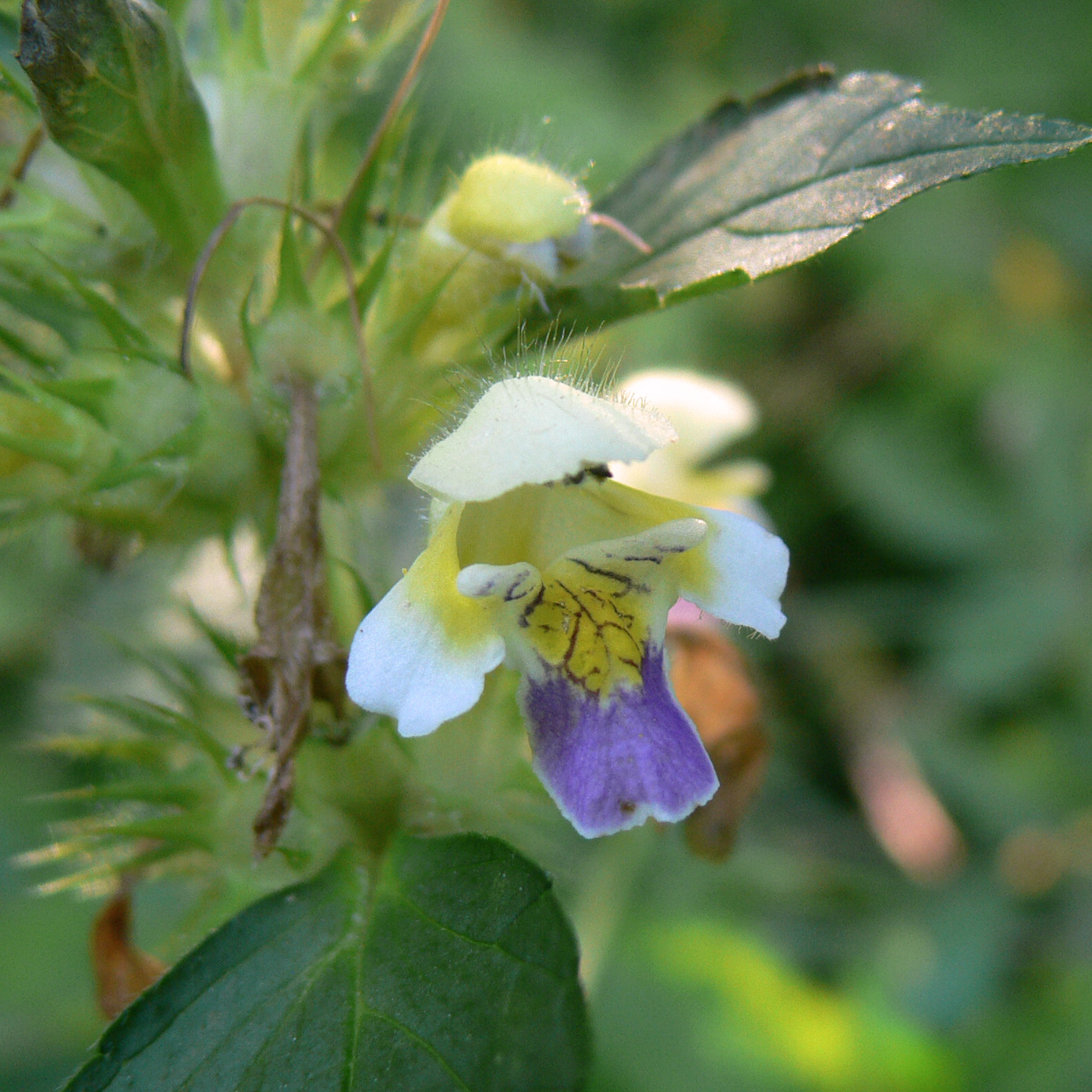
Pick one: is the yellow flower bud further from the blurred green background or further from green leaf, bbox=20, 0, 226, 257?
Answer: the blurred green background

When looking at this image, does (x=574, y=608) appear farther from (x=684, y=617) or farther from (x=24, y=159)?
(x=24, y=159)

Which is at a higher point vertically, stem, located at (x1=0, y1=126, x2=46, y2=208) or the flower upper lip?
stem, located at (x1=0, y1=126, x2=46, y2=208)

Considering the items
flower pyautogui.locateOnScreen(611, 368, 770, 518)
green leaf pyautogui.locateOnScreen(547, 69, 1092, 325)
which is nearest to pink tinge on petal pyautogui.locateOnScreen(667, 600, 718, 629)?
flower pyautogui.locateOnScreen(611, 368, 770, 518)

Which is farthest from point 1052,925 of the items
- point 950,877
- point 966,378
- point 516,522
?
point 516,522

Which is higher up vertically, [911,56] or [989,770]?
[911,56]

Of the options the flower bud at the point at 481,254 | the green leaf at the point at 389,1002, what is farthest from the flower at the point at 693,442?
the green leaf at the point at 389,1002

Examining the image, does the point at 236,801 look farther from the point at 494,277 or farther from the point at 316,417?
the point at 494,277

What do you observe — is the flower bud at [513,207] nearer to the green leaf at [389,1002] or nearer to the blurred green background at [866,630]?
the green leaf at [389,1002]
